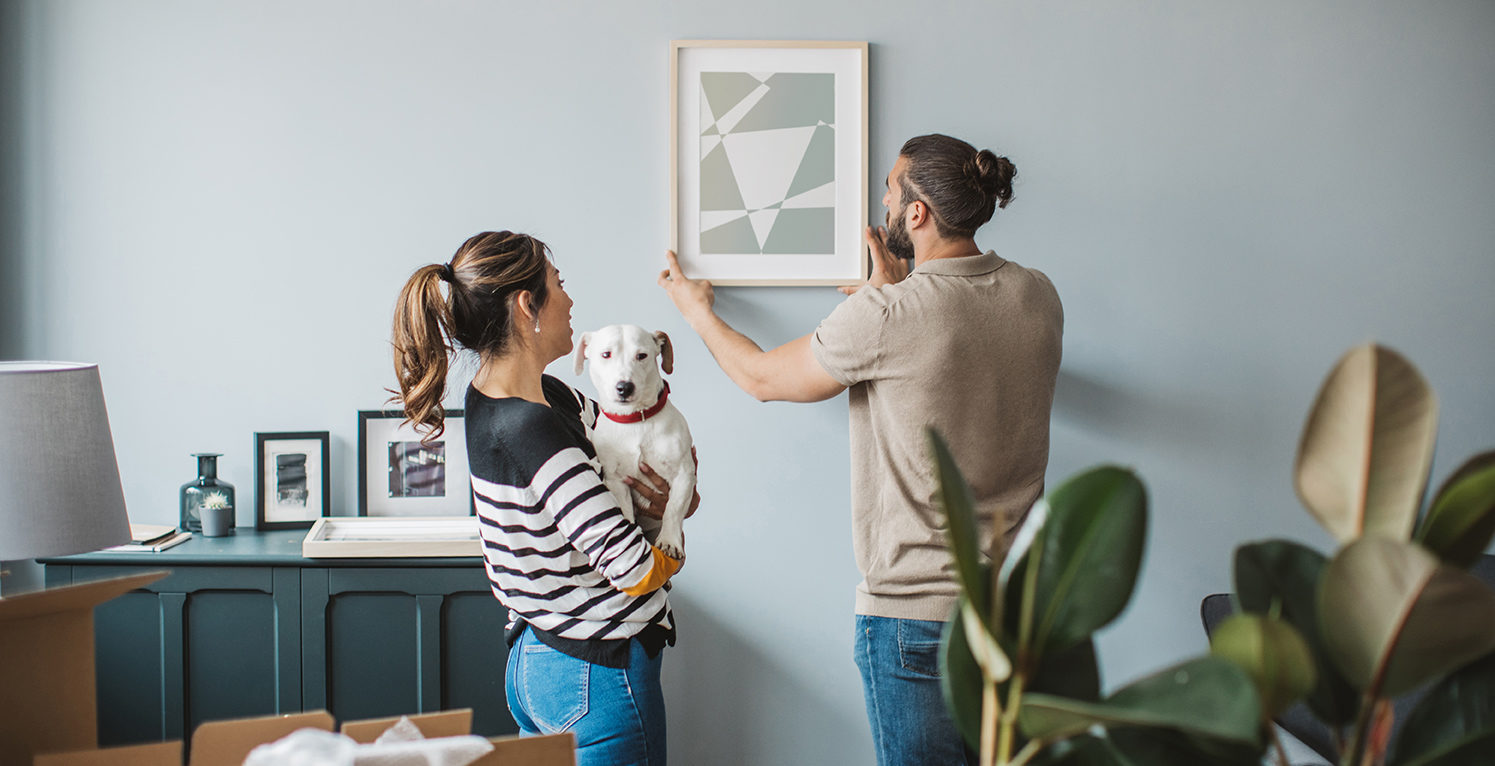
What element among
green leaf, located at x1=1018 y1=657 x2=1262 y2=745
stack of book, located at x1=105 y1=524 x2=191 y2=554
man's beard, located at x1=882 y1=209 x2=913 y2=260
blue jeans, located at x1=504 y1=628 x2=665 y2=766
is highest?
man's beard, located at x1=882 y1=209 x2=913 y2=260

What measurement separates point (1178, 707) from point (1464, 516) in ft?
0.48

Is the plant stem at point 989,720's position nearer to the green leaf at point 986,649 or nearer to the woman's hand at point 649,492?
the green leaf at point 986,649

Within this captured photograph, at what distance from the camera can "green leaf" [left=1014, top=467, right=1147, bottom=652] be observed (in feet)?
1.26

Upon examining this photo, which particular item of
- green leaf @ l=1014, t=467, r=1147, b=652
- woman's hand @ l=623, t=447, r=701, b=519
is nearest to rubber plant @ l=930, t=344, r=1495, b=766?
green leaf @ l=1014, t=467, r=1147, b=652

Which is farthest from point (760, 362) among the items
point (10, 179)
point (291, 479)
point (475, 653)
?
point (10, 179)

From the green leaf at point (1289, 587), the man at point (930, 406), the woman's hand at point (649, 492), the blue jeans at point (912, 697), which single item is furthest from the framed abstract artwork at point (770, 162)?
the green leaf at point (1289, 587)

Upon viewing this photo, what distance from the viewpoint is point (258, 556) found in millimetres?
1829

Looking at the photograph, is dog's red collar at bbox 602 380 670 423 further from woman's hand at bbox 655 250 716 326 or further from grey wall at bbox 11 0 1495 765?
grey wall at bbox 11 0 1495 765

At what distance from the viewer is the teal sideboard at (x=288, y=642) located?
6.03ft

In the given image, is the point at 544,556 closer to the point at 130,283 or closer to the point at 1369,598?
the point at 1369,598

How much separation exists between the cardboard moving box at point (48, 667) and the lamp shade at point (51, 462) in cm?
76

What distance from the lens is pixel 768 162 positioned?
2.12 metres

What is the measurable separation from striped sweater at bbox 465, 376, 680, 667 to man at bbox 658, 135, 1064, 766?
431mm

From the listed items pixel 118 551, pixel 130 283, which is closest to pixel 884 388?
pixel 118 551
